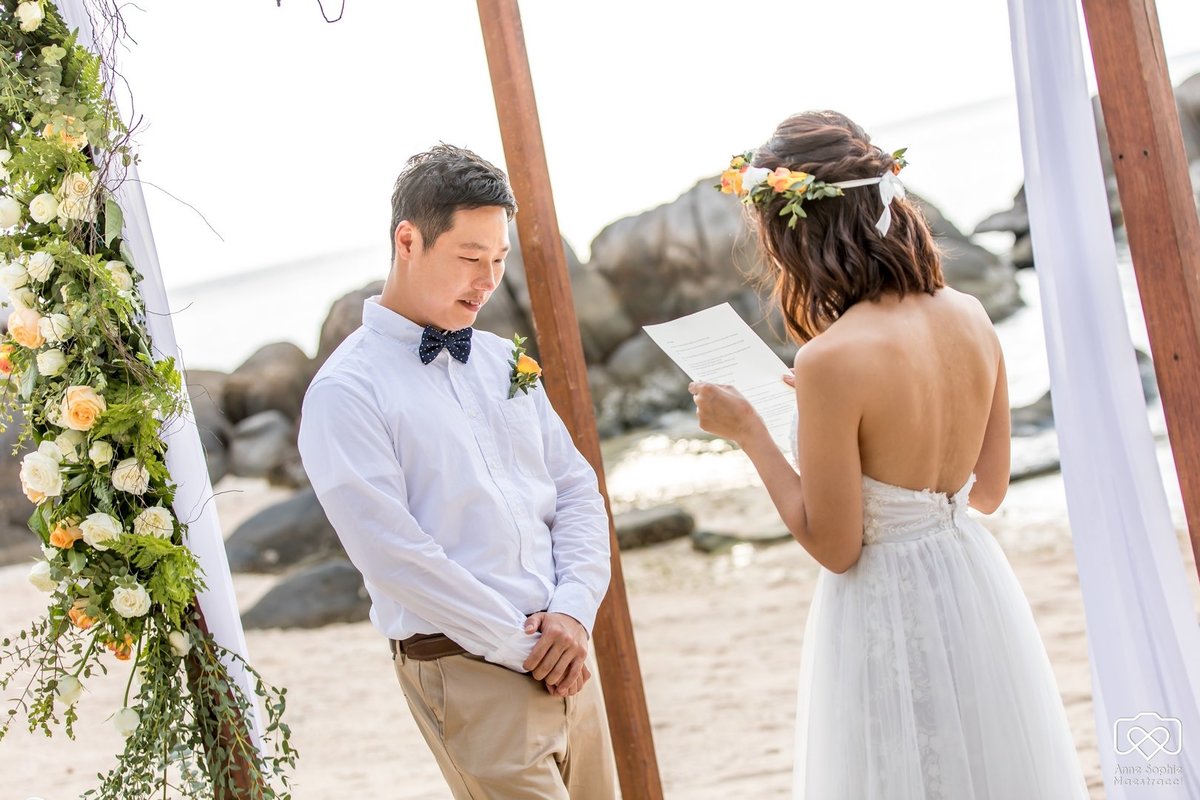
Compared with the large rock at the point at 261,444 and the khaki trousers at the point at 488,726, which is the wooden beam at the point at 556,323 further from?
the large rock at the point at 261,444

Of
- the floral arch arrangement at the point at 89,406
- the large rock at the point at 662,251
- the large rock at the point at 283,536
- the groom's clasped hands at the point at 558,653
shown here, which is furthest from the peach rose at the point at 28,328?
the large rock at the point at 662,251

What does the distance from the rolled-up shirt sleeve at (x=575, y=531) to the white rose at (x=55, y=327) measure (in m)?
0.95

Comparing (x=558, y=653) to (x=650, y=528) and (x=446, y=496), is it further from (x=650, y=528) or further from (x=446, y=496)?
(x=650, y=528)

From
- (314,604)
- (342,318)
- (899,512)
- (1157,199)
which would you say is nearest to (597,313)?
(342,318)

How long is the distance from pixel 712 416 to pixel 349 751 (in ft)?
17.3

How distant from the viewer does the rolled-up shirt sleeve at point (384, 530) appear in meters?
1.71

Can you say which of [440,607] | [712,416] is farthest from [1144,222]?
[440,607]

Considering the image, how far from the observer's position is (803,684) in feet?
6.38

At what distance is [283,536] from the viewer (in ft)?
34.8

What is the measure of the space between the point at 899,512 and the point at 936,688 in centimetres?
29

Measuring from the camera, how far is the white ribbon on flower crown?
1695mm

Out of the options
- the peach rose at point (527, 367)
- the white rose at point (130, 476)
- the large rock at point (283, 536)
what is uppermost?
the peach rose at point (527, 367)

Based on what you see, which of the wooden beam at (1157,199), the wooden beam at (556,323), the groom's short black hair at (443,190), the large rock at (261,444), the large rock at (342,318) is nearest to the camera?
the groom's short black hair at (443,190)

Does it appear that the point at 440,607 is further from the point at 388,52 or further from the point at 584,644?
the point at 388,52
